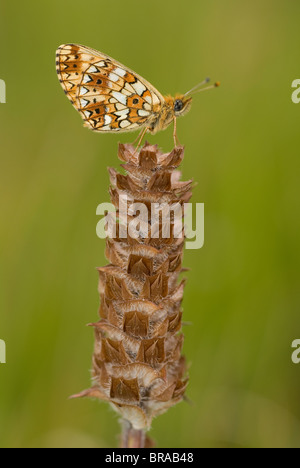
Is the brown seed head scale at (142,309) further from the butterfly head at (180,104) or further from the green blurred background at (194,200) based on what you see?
the green blurred background at (194,200)

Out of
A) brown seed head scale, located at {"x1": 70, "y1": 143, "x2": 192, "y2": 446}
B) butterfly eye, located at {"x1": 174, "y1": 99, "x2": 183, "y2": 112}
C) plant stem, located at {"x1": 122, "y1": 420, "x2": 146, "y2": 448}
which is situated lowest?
plant stem, located at {"x1": 122, "y1": 420, "x2": 146, "y2": 448}

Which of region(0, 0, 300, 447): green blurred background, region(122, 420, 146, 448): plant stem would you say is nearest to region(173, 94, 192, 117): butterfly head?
region(0, 0, 300, 447): green blurred background

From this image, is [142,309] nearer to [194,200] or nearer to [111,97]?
[111,97]

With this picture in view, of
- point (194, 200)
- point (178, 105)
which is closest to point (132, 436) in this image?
point (178, 105)

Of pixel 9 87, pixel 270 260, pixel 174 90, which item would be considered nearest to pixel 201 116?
pixel 174 90

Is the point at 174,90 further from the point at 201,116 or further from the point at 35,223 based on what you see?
the point at 35,223

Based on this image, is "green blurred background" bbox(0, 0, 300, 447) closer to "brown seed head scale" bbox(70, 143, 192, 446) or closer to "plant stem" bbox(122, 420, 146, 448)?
"plant stem" bbox(122, 420, 146, 448)
